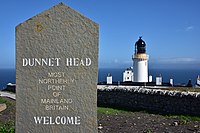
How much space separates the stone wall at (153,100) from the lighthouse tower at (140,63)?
20.2 meters

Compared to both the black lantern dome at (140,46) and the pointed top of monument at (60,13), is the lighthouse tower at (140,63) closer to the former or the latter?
the black lantern dome at (140,46)

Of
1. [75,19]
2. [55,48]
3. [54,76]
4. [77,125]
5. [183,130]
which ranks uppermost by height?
[75,19]

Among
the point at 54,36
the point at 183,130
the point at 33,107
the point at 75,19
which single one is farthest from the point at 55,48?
the point at 183,130

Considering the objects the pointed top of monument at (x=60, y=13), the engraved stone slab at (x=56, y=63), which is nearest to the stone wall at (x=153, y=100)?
the engraved stone slab at (x=56, y=63)

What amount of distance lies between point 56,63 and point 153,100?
33.4ft

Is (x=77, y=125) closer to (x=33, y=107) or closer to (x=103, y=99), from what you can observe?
(x=33, y=107)

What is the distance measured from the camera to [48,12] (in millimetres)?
5840

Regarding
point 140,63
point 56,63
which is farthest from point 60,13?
point 140,63

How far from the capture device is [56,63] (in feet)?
19.2

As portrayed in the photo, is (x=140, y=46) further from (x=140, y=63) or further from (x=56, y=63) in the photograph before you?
(x=56, y=63)

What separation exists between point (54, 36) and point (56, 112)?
1371 mm

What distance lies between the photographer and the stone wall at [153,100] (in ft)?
45.2

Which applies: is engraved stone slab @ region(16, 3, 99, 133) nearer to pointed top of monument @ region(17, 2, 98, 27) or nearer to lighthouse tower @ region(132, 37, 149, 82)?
pointed top of monument @ region(17, 2, 98, 27)

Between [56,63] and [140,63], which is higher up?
[140,63]
